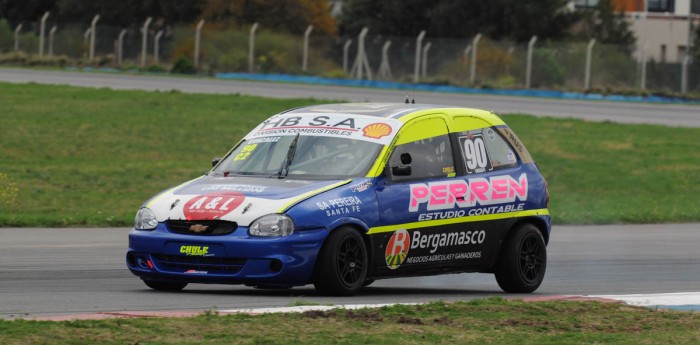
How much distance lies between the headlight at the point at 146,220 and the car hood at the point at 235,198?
0.04 m

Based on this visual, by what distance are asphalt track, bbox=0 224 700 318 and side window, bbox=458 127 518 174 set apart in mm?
1060

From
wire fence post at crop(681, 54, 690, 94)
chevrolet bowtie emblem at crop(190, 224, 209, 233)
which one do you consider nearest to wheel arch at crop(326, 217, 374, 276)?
chevrolet bowtie emblem at crop(190, 224, 209, 233)

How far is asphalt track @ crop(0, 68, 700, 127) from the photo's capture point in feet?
123

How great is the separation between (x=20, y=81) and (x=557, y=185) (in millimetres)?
16920

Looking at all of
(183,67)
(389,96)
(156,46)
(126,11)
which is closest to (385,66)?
(183,67)

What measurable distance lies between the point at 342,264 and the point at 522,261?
2.19 m

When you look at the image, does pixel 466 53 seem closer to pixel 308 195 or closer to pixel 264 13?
pixel 264 13

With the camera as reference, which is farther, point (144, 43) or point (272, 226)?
point (144, 43)

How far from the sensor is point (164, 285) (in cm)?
1116

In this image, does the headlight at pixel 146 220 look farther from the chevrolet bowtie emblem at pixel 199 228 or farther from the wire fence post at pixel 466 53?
the wire fence post at pixel 466 53

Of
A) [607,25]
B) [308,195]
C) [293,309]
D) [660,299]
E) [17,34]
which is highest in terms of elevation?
[607,25]

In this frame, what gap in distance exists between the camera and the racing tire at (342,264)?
34.4 feet

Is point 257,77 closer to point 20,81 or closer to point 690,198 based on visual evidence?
point 20,81

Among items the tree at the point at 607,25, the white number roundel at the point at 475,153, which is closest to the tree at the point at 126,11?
the tree at the point at 607,25
